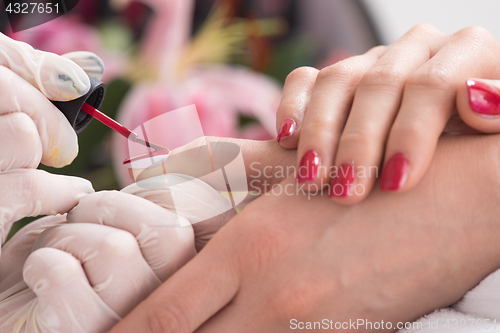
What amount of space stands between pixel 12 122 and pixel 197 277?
274 mm

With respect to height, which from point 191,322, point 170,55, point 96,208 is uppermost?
point 170,55

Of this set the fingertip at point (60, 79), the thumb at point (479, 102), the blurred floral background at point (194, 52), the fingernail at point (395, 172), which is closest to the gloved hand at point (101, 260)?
the fingertip at point (60, 79)

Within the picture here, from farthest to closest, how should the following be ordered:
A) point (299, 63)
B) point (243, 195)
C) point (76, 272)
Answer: point (299, 63), point (243, 195), point (76, 272)

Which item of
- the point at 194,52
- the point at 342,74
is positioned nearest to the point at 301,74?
the point at 342,74

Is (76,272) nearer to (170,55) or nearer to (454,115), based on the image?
(454,115)

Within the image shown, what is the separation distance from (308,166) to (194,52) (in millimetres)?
901

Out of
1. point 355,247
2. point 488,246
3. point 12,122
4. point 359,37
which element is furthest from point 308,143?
point 359,37

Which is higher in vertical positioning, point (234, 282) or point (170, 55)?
point (170, 55)

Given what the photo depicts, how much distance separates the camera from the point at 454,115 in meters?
0.52

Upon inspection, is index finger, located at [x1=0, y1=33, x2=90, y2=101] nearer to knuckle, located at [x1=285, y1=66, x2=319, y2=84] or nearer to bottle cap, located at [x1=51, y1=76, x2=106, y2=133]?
bottle cap, located at [x1=51, y1=76, x2=106, y2=133]

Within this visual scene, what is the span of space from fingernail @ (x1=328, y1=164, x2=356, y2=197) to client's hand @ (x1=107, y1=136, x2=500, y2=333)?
0.13 feet

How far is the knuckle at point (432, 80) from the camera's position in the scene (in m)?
0.45

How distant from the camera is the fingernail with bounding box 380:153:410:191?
1.37 ft

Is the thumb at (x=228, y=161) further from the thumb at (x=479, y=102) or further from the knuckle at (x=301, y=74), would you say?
the thumb at (x=479, y=102)
